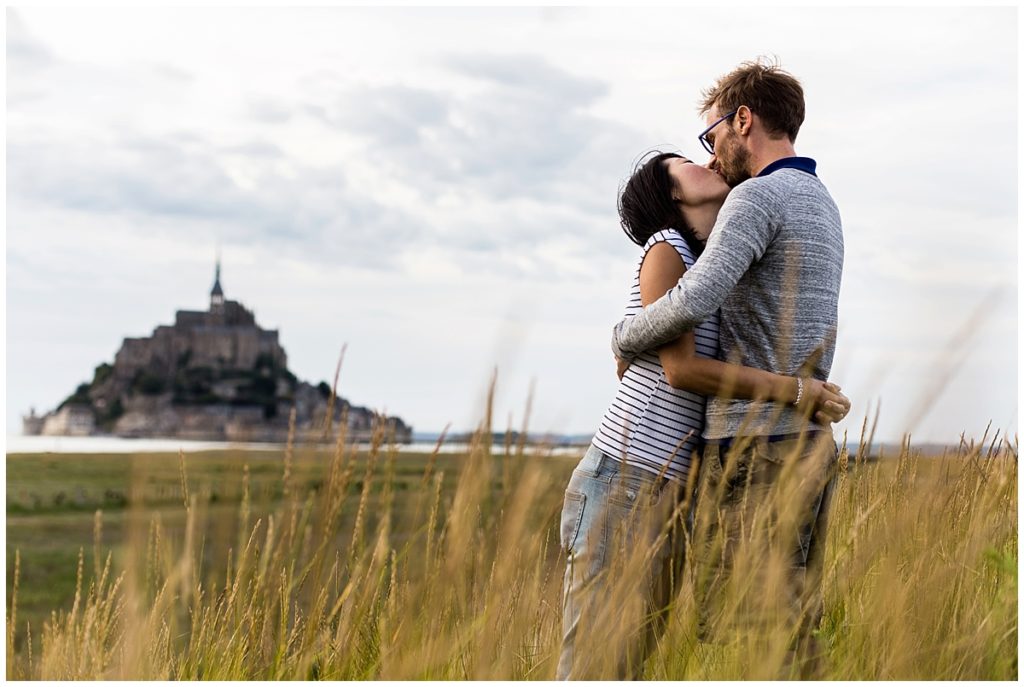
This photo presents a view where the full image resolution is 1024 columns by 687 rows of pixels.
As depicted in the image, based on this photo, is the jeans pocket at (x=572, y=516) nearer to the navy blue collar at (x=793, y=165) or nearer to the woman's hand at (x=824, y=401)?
the woman's hand at (x=824, y=401)

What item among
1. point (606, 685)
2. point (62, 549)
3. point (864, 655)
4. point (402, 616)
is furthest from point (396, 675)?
point (62, 549)

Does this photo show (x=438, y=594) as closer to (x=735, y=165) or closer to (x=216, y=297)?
(x=735, y=165)

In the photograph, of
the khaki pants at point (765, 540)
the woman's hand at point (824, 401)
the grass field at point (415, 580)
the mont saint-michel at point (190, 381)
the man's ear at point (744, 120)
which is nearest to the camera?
the grass field at point (415, 580)

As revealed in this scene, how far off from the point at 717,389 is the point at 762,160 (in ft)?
1.67

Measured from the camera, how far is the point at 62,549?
3741 cm

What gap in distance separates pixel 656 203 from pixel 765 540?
72 cm

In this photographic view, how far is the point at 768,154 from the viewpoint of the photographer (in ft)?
6.57

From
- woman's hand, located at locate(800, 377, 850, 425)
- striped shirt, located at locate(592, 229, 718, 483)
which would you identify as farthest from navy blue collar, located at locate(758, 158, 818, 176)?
woman's hand, located at locate(800, 377, 850, 425)

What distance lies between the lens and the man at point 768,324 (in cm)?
178

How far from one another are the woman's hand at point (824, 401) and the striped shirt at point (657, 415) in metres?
0.20

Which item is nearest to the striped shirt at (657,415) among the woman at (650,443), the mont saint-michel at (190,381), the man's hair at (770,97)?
the woman at (650,443)

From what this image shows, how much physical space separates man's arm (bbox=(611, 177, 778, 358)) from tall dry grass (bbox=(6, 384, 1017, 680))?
1.14 ft

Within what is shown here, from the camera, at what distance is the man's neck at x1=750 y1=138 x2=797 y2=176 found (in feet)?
6.56

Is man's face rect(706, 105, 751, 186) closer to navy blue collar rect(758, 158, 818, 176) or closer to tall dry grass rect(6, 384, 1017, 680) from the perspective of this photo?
navy blue collar rect(758, 158, 818, 176)
